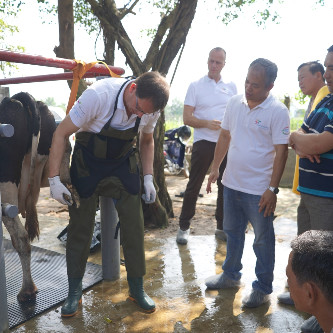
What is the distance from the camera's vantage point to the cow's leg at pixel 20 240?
117 inches

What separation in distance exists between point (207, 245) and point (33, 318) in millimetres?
2086

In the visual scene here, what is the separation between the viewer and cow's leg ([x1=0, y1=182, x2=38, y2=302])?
9.72ft

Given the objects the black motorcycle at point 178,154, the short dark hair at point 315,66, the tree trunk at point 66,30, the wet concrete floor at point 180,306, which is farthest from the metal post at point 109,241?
the black motorcycle at point 178,154

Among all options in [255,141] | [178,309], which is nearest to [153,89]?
[255,141]

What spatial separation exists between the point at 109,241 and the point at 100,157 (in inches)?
37.4

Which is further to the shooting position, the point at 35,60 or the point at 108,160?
the point at 108,160

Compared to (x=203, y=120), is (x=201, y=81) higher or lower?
higher

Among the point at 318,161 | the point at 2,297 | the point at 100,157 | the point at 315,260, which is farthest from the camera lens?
the point at 100,157

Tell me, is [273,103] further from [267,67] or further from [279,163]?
A: [279,163]

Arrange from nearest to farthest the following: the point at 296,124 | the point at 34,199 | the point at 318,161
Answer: the point at 318,161, the point at 34,199, the point at 296,124

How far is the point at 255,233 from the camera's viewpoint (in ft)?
10.2

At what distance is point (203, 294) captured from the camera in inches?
131

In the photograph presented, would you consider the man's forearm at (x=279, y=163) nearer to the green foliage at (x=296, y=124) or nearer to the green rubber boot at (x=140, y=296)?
the green rubber boot at (x=140, y=296)

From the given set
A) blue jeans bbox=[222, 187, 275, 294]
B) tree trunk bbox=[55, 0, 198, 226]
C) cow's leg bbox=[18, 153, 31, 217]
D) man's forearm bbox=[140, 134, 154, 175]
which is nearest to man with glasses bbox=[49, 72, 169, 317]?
man's forearm bbox=[140, 134, 154, 175]
